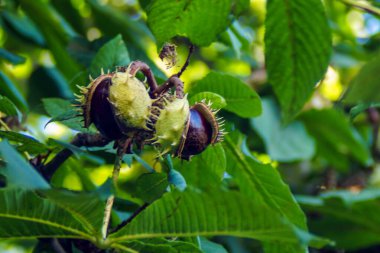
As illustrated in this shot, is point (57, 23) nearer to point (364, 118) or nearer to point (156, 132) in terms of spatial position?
point (156, 132)

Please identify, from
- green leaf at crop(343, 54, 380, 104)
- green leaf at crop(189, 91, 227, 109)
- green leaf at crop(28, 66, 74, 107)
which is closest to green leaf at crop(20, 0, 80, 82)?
green leaf at crop(28, 66, 74, 107)

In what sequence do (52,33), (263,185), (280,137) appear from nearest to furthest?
(263,185)
(52,33)
(280,137)

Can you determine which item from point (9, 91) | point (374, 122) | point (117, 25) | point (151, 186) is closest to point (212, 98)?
point (151, 186)

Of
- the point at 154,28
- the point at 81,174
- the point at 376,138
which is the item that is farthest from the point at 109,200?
the point at 376,138

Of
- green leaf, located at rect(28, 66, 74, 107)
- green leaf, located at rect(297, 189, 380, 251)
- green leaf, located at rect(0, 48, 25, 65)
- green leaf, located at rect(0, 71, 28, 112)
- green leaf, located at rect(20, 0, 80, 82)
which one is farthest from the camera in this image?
green leaf, located at rect(28, 66, 74, 107)

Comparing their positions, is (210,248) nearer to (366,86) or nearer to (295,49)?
(295,49)

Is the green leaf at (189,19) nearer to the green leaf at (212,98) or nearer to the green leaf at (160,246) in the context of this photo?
the green leaf at (212,98)

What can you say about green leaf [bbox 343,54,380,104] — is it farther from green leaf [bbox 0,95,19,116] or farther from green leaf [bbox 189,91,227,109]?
green leaf [bbox 0,95,19,116]
